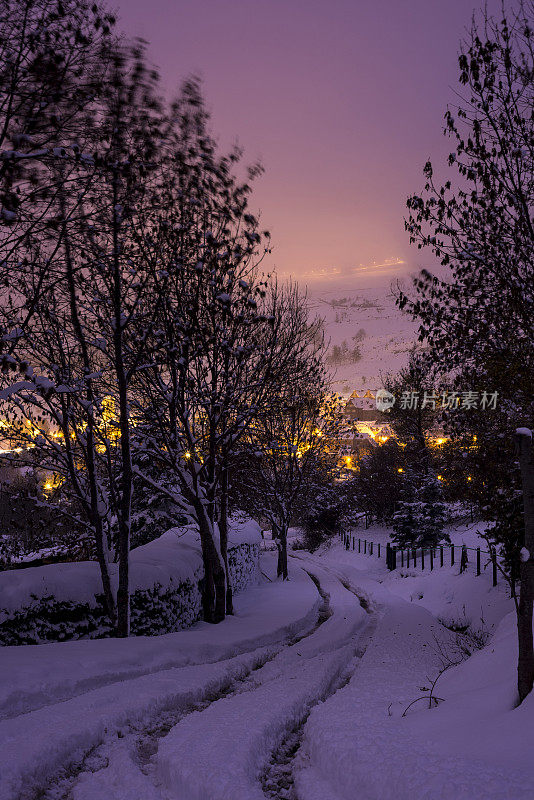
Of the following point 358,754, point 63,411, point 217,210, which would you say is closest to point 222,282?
point 217,210

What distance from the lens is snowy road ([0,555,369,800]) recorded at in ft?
13.6

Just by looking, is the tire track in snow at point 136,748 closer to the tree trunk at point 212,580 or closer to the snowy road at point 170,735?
the snowy road at point 170,735

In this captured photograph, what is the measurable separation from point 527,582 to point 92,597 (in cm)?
904

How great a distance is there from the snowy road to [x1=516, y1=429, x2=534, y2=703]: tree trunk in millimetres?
2216

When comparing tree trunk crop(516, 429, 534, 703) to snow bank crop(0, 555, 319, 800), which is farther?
snow bank crop(0, 555, 319, 800)

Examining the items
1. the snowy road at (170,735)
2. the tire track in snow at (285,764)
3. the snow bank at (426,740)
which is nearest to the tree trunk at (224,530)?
the snowy road at (170,735)

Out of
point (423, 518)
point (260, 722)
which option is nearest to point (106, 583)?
point (260, 722)

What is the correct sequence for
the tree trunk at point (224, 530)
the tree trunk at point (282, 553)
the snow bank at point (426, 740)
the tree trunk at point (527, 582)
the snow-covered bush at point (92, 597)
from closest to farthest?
the snow bank at point (426, 740) → the tree trunk at point (527, 582) → the snow-covered bush at point (92, 597) → the tree trunk at point (224, 530) → the tree trunk at point (282, 553)

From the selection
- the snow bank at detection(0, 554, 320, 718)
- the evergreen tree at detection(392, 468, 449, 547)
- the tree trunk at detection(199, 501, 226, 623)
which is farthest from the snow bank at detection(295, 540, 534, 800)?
the evergreen tree at detection(392, 468, 449, 547)

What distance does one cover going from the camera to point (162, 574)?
12258mm

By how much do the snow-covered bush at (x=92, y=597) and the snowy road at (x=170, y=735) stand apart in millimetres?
3039

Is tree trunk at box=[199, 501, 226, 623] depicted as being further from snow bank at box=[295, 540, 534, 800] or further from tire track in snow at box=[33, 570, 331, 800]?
snow bank at box=[295, 540, 534, 800]

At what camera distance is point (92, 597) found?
1053 cm

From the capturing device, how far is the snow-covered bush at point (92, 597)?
30.5ft
